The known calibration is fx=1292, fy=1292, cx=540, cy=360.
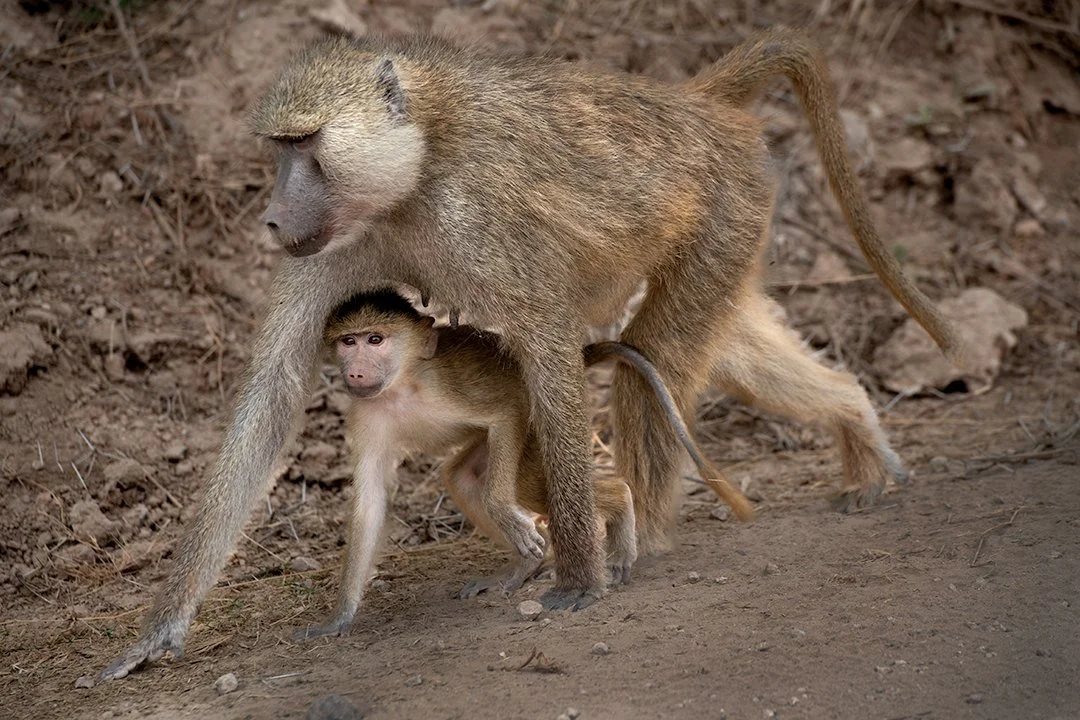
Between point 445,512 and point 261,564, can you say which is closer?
point 261,564

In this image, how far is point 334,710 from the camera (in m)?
3.76

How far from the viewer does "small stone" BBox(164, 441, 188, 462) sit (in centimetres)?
591

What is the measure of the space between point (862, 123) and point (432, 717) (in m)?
5.54


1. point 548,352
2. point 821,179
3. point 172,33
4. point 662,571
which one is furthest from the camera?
point 821,179

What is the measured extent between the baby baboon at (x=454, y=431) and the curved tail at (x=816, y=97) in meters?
1.20

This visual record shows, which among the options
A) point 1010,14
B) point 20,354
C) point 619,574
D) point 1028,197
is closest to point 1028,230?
point 1028,197

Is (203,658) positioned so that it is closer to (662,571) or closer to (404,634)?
(404,634)

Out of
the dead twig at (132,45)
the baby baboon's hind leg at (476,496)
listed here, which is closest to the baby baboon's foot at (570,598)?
the baby baboon's hind leg at (476,496)

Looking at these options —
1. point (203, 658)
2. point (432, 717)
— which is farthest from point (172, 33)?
point (432, 717)

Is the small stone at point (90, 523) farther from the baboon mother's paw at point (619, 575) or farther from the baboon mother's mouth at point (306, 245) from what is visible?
the baboon mother's paw at point (619, 575)

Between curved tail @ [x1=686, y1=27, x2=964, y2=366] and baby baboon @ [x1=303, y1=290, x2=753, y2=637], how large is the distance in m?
1.20

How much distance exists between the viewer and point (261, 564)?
5566mm

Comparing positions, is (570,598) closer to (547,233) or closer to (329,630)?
(329,630)

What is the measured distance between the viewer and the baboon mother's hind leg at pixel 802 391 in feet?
17.6
